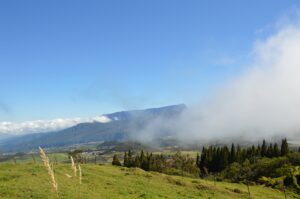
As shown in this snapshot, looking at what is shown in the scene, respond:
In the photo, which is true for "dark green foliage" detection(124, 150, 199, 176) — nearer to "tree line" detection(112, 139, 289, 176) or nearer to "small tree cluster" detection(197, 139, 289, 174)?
"tree line" detection(112, 139, 289, 176)

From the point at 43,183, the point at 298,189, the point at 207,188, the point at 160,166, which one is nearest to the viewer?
the point at 43,183

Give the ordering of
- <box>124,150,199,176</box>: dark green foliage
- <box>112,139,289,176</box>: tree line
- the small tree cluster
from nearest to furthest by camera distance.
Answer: <box>124,150,199,176</box>: dark green foliage → <box>112,139,289,176</box>: tree line → the small tree cluster

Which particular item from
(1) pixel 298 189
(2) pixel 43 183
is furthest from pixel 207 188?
(1) pixel 298 189

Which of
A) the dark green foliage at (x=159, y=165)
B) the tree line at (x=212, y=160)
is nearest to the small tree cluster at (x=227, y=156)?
the tree line at (x=212, y=160)

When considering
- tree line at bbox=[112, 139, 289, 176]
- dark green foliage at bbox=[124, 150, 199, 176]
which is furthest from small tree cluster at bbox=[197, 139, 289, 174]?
dark green foliage at bbox=[124, 150, 199, 176]


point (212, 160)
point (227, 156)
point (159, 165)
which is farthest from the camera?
point (212, 160)

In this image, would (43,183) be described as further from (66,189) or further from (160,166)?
(160,166)

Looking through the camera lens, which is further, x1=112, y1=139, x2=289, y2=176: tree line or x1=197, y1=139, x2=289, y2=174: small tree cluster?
x1=197, y1=139, x2=289, y2=174: small tree cluster

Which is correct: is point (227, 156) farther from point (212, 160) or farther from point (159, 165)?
point (159, 165)

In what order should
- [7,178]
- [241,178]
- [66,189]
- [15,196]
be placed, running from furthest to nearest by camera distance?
[241,178] < [7,178] < [66,189] < [15,196]

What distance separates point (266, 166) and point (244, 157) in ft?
138

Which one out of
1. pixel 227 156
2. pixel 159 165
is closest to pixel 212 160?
pixel 227 156

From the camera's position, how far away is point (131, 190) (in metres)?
38.6

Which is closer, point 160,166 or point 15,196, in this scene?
point 15,196
